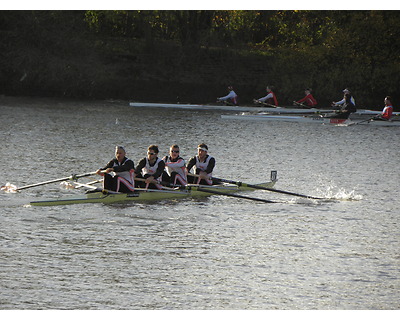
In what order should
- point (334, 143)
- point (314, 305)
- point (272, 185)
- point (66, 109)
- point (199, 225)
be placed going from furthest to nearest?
point (66, 109), point (334, 143), point (272, 185), point (199, 225), point (314, 305)

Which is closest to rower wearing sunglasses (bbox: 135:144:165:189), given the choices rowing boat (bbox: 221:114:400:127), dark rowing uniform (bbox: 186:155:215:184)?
dark rowing uniform (bbox: 186:155:215:184)

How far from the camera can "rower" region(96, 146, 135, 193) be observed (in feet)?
63.5

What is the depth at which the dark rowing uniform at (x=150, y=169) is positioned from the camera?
2022 cm

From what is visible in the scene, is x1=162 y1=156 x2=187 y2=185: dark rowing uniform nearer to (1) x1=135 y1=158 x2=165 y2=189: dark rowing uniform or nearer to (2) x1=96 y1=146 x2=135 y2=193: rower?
(1) x1=135 y1=158 x2=165 y2=189: dark rowing uniform

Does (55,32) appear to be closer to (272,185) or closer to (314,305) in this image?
(272,185)

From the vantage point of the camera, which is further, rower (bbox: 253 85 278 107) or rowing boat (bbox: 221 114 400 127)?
rower (bbox: 253 85 278 107)

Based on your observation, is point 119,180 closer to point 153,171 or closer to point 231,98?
point 153,171

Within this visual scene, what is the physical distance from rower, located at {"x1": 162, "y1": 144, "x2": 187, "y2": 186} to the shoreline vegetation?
32.4 metres

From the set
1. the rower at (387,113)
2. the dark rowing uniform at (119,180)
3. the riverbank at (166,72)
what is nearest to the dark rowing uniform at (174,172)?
the dark rowing uniform at (119,180)

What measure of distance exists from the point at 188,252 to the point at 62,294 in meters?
3.61

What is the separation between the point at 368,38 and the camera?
178ft

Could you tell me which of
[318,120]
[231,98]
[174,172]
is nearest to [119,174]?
[174,172]

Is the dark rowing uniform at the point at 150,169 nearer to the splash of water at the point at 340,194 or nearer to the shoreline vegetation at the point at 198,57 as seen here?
the splash of water at the point at 340,194

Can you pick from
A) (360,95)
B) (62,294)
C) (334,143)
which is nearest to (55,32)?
(360,95)
